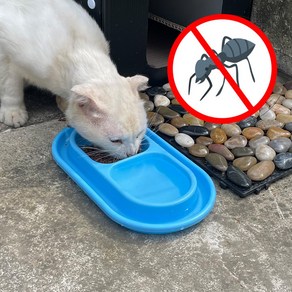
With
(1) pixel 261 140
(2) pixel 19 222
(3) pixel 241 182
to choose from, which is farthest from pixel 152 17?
(2) pixel 19 222

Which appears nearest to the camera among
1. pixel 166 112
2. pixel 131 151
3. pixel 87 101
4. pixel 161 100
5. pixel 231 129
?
pixel 87 101

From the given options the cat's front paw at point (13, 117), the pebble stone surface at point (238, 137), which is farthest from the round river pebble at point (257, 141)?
the cat's front paw at point (13, 117)

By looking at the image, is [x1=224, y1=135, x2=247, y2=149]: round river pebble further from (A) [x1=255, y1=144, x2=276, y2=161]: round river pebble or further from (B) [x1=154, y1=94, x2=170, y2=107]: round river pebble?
(B) [x1=154, y1=94, x2=170, y2=107]: round river pebble

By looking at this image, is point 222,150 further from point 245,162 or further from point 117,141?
point 117,141

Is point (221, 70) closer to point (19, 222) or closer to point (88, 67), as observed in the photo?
point (88, 67)

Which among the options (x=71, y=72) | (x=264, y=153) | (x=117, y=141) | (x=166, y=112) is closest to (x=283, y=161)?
(x=264, y=153)

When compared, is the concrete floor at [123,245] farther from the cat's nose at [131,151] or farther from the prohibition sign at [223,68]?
the prohibition sign at [223,68]
